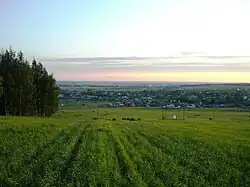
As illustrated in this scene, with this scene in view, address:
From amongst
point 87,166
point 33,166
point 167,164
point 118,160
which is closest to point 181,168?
point 167,164

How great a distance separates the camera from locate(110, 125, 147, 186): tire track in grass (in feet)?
74.3

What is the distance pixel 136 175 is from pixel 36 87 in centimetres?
7158

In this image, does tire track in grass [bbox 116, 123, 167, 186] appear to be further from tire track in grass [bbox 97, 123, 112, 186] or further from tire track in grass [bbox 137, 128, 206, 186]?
tire track in grass [bbox 97, 123, 112, 186]

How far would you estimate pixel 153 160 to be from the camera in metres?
29.9

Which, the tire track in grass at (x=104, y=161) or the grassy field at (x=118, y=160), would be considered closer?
the tire track in grass at (x=104, y=161)

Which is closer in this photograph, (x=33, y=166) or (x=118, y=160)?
(x=33, y=166)

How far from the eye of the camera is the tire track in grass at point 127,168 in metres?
22.7

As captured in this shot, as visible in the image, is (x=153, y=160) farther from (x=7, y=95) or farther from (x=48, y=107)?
(x=48, y=107)

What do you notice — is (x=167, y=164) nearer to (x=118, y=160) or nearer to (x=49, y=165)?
(x=118, y=160)

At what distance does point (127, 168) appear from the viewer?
26.0 metres

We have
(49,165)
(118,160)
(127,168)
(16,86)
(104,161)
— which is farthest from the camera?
(16,86)

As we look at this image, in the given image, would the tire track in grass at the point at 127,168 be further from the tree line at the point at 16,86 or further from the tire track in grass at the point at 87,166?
the tree line at the point at 16,86

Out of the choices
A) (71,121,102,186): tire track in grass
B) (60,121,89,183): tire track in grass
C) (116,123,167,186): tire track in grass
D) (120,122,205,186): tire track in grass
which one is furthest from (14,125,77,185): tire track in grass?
(120,122,205,186): tire track in grass

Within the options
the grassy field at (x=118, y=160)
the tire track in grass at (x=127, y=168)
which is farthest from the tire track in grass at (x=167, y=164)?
the tire track in grass at (x=127, y=168)
